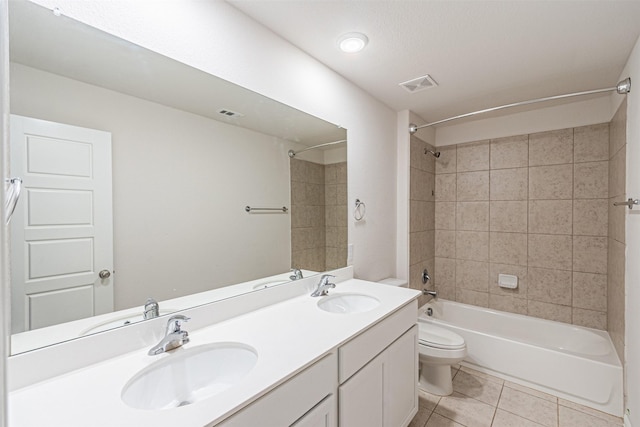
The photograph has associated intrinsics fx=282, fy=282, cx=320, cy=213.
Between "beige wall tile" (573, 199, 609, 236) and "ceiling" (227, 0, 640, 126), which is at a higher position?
"ceiling" (227, 0, 640, 126)

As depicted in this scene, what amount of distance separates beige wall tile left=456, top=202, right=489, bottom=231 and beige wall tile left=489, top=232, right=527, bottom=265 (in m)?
0.14

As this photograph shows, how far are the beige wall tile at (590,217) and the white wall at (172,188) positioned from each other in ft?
8.79

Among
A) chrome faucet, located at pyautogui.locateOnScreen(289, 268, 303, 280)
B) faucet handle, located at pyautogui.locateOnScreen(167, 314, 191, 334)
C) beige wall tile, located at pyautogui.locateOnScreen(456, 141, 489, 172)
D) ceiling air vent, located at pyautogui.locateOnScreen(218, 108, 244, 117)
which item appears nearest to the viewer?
faucet handle, located at pyautogui.locateOnScreen(167, 314, 191, 334)

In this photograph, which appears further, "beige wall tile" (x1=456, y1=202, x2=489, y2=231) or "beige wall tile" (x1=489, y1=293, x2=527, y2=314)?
"beige wall tile" (x1=456, y1=202, x2=489, y2=231)

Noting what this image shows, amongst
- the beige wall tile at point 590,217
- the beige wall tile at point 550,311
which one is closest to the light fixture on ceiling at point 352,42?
the beige wall tile at point 590,217

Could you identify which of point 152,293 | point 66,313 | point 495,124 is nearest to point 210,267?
point 152,293

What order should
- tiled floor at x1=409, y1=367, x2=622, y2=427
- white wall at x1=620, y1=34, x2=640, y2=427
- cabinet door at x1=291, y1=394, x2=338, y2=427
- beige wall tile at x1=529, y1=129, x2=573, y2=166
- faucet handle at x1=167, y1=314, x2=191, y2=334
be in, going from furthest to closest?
beige wall tile at x1=529, y1=129, x2=573, y2=166
tiled floor at x1=409, y1=367, x2=622, y2=427
white wall at x1=620, y1=34, x2=640, y2=427
faucet handle at x1=167, y1=314, x2=191, y2=334
cabinet door at x1=291, y1=394, x2=338, y2=427

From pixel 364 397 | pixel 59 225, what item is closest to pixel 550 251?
pixel 364 397

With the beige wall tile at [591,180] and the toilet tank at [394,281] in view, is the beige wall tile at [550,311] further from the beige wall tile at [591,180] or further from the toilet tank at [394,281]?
the toilet tank at [394,281]

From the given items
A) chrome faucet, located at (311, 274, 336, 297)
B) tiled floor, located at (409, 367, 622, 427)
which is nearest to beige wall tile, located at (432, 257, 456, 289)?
tiled floor, located at (409, 367, 622, 427)

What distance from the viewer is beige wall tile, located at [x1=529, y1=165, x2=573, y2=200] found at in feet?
8.30

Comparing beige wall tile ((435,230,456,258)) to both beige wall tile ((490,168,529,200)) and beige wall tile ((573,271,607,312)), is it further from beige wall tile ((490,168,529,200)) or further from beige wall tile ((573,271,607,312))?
beige wall tile ((573,271,607,312))

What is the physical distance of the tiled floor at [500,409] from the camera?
1811 mm

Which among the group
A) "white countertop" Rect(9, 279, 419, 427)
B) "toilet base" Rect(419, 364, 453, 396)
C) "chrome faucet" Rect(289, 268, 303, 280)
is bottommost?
"toilet base" Rect(419, 364, 453, 396)
